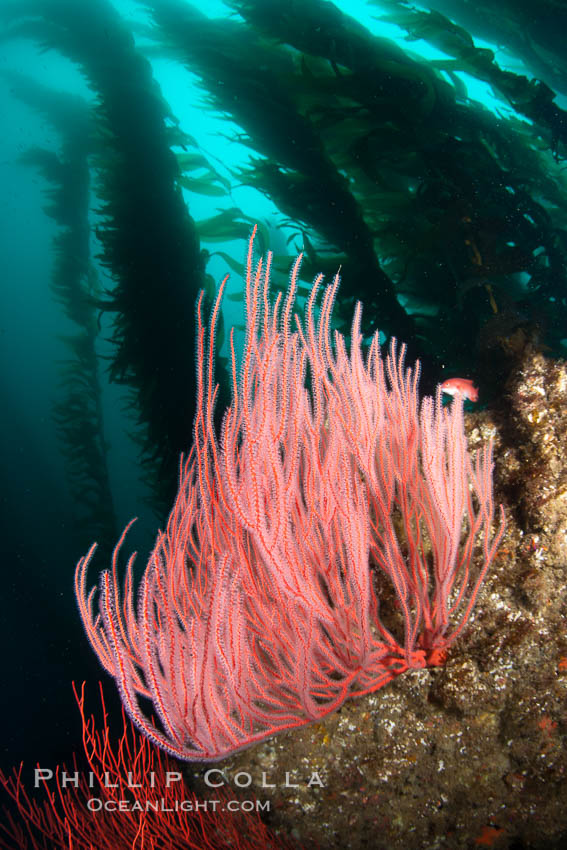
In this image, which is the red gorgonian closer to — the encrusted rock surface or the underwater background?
the encrusted rock surface

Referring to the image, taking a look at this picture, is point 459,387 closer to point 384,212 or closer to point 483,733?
point 483,733

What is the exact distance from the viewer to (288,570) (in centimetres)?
129

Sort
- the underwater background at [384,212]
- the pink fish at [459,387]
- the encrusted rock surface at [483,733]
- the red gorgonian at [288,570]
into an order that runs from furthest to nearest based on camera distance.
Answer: the pink fish at [459,387], the underwater background at [384,212], the encrusted rock surface at [483,733], the red gorgonian at [288,570]

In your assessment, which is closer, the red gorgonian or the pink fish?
the red gorgonian

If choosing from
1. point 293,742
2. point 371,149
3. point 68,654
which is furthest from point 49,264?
point 293,742

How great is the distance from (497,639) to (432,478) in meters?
0.82

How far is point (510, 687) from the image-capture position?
1.65 m

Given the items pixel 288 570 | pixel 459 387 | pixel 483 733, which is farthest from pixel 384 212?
pixel 483 733

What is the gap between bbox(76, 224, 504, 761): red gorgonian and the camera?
130 centimetres

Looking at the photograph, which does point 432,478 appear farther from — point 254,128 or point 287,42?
point 287,42

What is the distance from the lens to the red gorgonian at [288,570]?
1.30 meters

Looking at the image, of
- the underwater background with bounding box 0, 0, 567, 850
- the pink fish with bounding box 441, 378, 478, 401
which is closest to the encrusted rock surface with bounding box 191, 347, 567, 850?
the underwater background with bounding box 0, 0, 567, 850

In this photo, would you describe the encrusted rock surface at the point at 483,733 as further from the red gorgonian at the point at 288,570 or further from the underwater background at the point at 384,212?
the red gorgonian at the point at 288,570

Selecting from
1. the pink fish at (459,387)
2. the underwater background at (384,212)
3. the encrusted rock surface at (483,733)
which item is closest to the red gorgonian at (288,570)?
the encrusted rock surface at (483,733)
